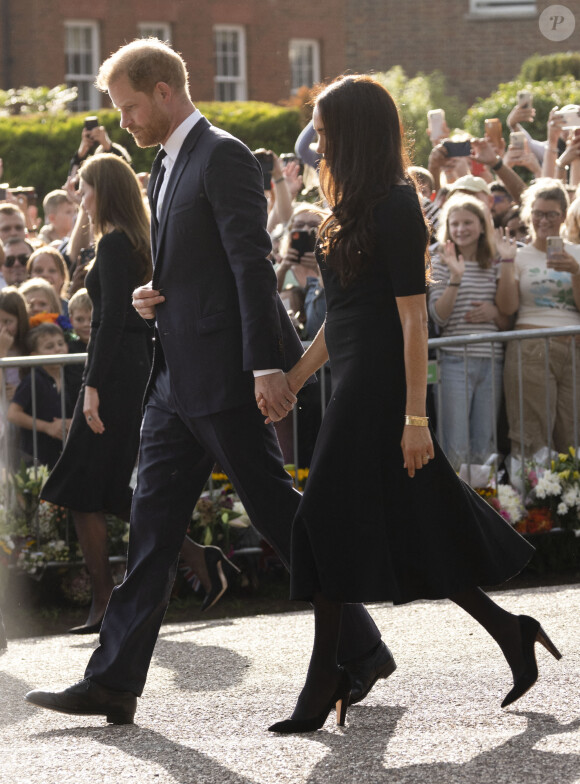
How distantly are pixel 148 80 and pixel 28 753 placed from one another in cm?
210

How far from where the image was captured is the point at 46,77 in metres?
27.1

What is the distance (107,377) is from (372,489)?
2276 millimetres

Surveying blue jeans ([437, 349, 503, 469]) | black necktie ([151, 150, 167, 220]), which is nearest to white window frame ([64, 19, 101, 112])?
blue jeans ([437, 349, 503, 469])

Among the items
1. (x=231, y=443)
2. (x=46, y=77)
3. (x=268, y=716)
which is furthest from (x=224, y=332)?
(x=46, y=77)

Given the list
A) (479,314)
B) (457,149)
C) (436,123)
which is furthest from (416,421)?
(436,123)

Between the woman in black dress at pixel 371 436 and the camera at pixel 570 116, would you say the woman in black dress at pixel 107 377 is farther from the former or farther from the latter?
the camera at pixel 570 116

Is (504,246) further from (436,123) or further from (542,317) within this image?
(436,123)

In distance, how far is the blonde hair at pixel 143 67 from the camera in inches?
181

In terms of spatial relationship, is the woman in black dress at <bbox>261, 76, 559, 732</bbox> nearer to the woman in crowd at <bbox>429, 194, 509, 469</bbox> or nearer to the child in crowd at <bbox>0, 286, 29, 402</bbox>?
the woman in crowd at <bbox>429, 194, 509, 469</bbox>

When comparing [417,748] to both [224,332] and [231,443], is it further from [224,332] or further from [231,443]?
[224,332]

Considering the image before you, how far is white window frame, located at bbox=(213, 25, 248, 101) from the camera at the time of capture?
2936 cm

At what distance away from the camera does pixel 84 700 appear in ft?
14.9

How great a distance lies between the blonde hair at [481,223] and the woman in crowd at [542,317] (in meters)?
0.15

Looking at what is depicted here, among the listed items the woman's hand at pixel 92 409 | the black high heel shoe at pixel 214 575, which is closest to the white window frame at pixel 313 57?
the woman's hand at pixel 92 409
